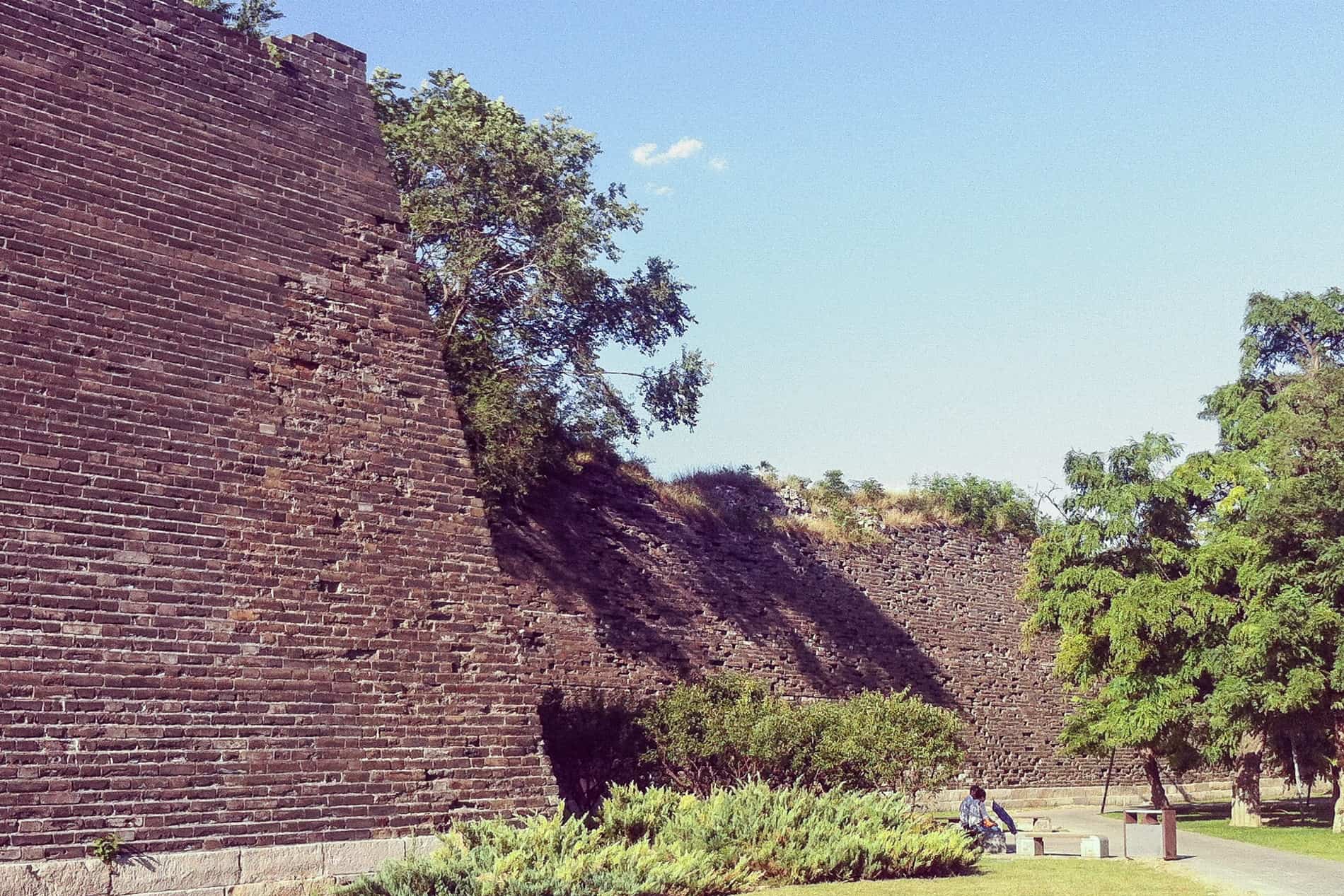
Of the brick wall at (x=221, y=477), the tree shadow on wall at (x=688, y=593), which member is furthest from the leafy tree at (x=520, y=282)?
Result: the brick wall at (x=221, y=477)

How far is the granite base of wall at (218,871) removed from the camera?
24.0ft

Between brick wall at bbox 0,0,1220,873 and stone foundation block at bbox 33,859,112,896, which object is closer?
stone foundation block at bbox 33,859,112,896

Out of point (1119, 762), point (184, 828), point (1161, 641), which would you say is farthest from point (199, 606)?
point (1119, 762)

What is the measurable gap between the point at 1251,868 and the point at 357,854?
8.86 meters

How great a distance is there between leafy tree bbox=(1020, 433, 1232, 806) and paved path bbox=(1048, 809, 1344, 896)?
102 inches

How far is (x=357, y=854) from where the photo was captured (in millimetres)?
8594

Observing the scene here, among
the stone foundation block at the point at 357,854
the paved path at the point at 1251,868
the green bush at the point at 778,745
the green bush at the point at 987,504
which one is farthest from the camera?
the green bush at the point at 987,504

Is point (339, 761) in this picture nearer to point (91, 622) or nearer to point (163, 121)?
point (91, 622)

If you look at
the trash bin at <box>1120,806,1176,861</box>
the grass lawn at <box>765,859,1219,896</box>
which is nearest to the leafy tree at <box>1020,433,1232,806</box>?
the trash bin at <box>1120,806,1176,861</box>

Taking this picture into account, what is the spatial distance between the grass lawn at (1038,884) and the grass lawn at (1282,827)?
363 centimetres

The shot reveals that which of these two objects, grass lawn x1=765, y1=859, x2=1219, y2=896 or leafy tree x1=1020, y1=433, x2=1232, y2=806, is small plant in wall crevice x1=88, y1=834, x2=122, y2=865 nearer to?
grass lawn x1=765, y1=859, x2=1219, y2=896

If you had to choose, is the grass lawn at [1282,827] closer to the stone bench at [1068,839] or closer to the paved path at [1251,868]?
the paved path at [1251,868]

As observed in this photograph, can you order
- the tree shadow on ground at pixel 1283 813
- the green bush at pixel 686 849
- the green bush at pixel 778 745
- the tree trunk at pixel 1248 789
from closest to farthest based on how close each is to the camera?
the green bush at pixel 686 849 < the green bush at pixel 778 745 < the tree trunk at pixel 1248 789 < the tree shadow on ground at pixel 1283 813

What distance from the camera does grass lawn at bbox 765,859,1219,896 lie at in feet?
31.4
